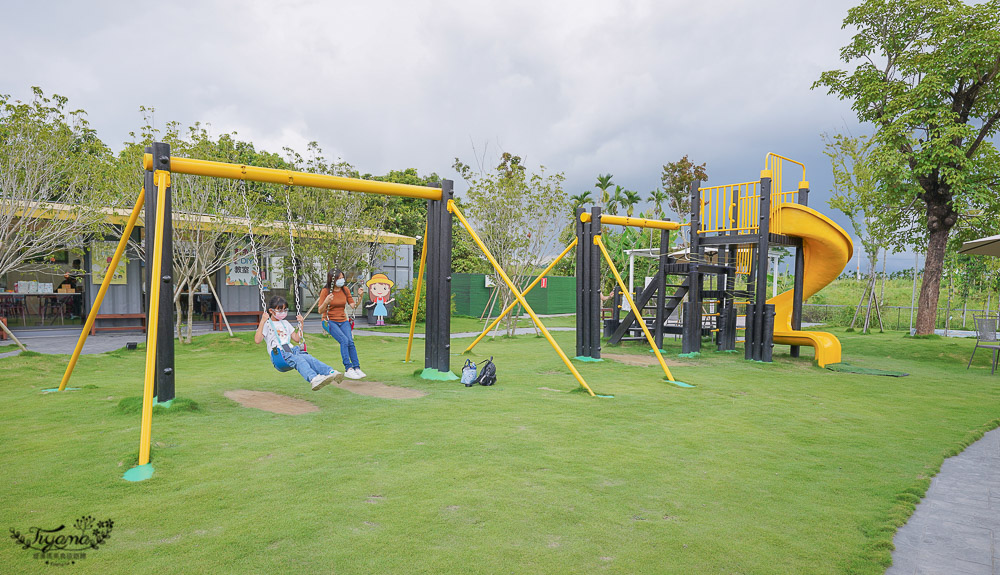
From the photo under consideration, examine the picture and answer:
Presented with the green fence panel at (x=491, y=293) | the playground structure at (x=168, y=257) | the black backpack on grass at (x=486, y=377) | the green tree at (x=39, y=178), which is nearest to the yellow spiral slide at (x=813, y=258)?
the playground structure at (x=168, y=257)

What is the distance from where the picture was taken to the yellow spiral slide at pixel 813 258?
1209 centimetres

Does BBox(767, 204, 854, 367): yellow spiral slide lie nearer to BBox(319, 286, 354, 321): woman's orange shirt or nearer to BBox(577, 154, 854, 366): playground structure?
BBox(577, 154, 854, 366): playground structure

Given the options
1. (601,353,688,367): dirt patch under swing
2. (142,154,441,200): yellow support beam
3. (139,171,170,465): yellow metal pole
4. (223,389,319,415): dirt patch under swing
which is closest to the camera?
(139,171,170,465): yellow metal pole

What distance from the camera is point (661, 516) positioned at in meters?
3.74

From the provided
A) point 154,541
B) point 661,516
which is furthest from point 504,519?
point 154,541

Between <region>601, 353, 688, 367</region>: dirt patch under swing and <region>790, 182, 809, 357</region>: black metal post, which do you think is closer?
<region>601, 353, 688, 367</region>: dirt patch under swing

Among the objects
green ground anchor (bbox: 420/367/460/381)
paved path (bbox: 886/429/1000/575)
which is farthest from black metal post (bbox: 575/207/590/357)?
paved path (bbox: 886/429/1000/575)

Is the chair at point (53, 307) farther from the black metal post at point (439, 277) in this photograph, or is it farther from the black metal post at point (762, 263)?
the black metal post at point (762, 263)

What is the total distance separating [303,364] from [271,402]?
2.51 ft

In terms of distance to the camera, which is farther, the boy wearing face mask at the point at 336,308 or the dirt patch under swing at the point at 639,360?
the dirt patch under swing at the point at 639,360

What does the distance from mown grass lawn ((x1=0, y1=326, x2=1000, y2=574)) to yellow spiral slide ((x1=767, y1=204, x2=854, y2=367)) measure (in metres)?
3.64

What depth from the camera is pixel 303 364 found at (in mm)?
6672

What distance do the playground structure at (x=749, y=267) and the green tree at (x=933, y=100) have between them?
392 centimetres

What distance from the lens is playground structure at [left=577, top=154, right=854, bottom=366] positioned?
452 inches
